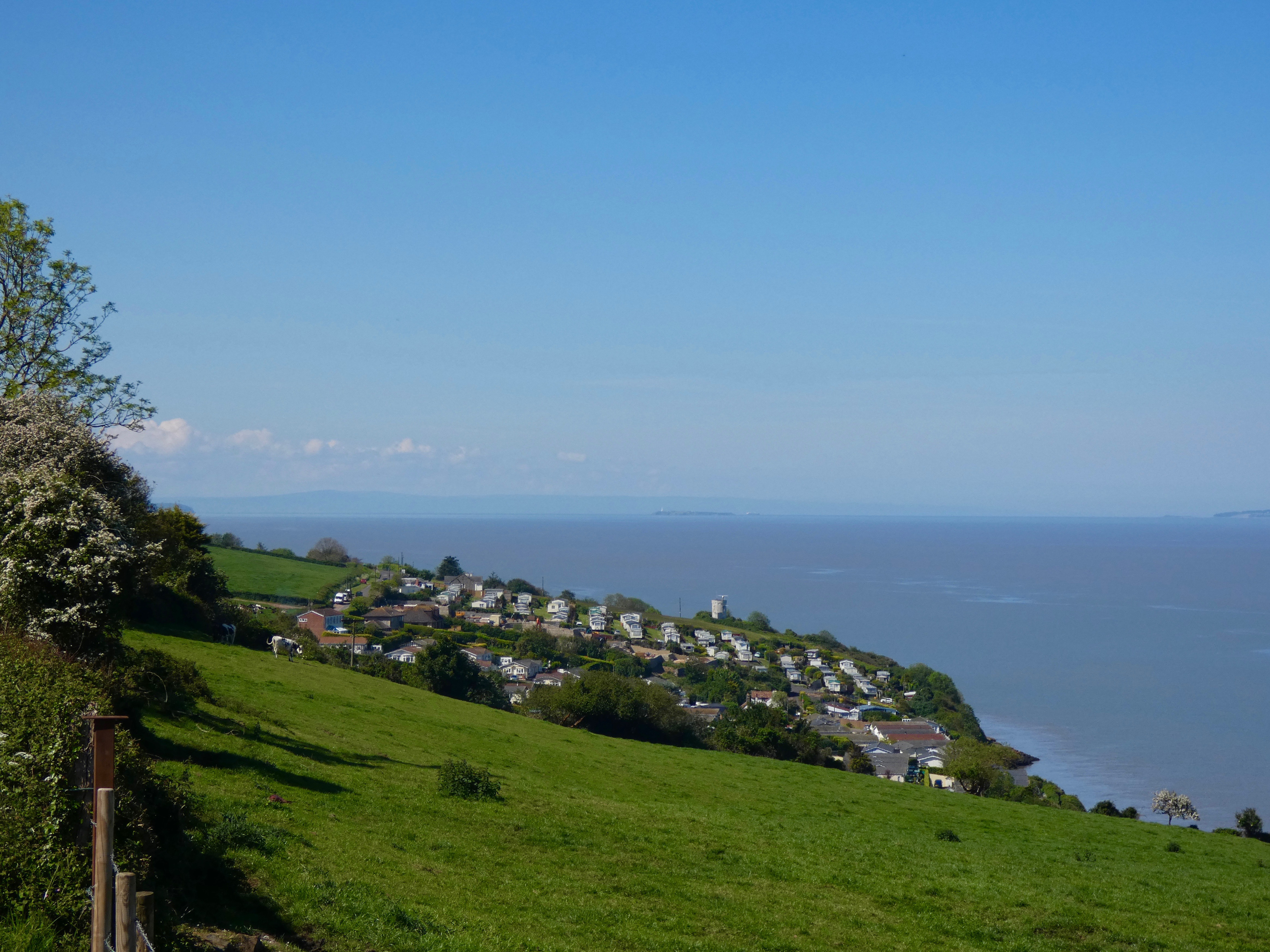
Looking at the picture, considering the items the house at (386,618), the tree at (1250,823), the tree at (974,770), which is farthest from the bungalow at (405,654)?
the tree at (1250,823)

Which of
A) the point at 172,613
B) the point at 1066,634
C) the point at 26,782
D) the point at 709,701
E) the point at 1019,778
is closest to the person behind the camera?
the point at 26,782

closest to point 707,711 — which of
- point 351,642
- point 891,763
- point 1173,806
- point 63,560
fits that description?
point 891,763

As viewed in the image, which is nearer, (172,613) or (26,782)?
(26,782)

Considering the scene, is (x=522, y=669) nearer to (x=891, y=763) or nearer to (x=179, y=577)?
(x=891, y=763)

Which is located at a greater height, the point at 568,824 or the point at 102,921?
the point at 102,921

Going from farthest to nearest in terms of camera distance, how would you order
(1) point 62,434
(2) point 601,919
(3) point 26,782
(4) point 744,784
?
(4) point 744,784 → (1) point 62,434 → (2) point 601,919 → (3) point 26,782

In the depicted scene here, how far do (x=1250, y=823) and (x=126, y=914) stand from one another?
1983 inches

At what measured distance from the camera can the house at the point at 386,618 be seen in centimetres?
9362

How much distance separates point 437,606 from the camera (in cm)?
11856

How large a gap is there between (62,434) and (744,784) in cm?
2491

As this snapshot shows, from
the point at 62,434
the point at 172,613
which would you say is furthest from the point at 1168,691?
the point at 62,434

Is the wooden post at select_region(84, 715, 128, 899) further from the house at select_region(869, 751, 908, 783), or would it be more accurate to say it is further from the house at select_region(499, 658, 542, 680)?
the house at select_region(499, 658, 542, 680)

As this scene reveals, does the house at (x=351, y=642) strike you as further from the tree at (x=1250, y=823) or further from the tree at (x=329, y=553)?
the tree at (x=329, y=553)

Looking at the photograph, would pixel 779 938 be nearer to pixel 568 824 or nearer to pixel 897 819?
pixel 568 824
